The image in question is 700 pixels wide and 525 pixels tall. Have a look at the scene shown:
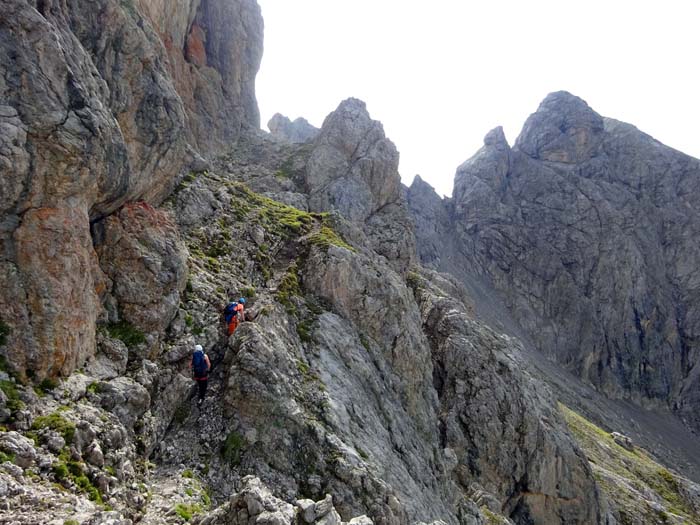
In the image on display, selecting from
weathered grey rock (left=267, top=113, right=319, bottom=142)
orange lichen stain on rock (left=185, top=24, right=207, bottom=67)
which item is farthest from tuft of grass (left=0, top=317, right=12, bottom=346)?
weathered grey rock (left=267, top=113, right=319, bottom=142)

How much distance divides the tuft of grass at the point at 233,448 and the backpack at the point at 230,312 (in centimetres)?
646

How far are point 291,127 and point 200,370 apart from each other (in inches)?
6228

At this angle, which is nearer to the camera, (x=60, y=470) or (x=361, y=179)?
(x=60, y=470)

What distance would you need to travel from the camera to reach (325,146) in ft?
268

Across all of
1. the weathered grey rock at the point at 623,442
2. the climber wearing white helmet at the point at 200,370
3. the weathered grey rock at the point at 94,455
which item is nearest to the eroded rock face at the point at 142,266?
the climber wearing white helmet at the point at 200,370

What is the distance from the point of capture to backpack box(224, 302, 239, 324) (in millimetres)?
25219

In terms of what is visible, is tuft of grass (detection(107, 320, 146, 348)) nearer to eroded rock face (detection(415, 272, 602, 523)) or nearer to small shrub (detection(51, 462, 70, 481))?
small shrub (detection(51, 462, 70, 481))

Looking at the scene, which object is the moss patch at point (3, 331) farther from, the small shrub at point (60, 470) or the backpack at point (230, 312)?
the backpack at point (230, 312)

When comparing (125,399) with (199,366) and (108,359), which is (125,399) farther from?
(199,366)

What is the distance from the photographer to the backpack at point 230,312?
82.7 ft

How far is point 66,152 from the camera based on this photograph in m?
17.7

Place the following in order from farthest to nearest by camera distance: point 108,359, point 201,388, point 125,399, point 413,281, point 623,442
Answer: point 623,442, point 413,281, point 201,388, point 108,359, point 125,399

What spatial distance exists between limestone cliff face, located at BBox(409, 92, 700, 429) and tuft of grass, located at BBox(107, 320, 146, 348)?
12402cm

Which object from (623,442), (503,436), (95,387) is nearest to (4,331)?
(95,387)
